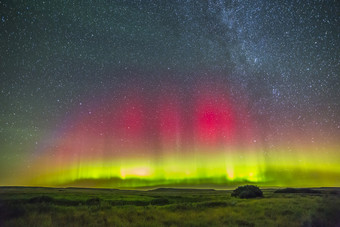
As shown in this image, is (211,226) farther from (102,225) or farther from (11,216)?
(11,216)

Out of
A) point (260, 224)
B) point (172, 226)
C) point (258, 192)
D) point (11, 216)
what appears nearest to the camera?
point (172, 226)

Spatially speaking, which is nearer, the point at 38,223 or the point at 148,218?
the point at 38,223

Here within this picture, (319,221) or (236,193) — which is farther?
(236,193)

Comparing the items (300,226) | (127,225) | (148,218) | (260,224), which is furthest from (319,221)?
(127,225)

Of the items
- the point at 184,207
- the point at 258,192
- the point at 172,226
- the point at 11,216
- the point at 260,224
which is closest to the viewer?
the point at 172,226

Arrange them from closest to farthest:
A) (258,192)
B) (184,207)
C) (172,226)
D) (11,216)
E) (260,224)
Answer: (172,226) < (260,224) < (11,216) < (184,207) < (258,192)

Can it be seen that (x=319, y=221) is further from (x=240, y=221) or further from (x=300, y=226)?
(x=240, y=221)

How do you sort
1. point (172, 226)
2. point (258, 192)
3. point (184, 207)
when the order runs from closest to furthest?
point (172, 226) < point (184, 207) < point (258, 192)

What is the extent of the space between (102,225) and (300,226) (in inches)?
459

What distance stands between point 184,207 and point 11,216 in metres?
14.5

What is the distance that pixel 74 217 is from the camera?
15656 millimetres

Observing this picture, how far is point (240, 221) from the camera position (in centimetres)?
1451

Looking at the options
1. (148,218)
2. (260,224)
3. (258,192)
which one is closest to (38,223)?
(148,218)

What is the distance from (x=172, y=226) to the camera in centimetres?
1260
